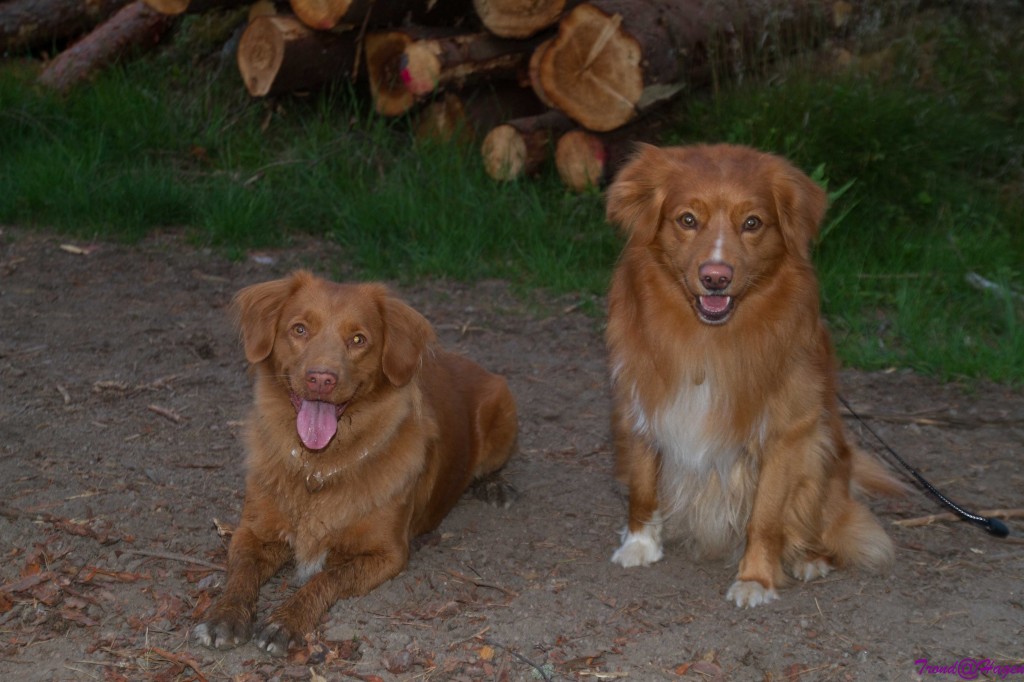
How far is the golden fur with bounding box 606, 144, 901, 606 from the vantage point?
13.8ft

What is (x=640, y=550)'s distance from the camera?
15.4 ft

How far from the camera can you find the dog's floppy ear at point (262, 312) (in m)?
4.39

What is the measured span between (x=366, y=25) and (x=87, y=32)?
2995 millimetres

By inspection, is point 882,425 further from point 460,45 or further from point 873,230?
point 460,45

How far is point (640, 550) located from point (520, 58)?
477 cm

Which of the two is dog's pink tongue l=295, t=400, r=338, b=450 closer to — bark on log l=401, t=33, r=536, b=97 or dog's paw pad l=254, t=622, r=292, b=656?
dog's paw pad l=254, t=622, r=292, b=656

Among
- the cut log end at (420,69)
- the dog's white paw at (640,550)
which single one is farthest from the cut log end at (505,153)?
the dog's white paw at (640,550)

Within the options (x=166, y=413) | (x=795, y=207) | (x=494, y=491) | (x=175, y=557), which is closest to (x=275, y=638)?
(x=175, y=557)

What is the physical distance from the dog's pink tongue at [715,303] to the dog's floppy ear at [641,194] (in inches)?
12.5

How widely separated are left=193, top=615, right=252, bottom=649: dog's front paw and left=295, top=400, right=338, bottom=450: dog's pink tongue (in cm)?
68

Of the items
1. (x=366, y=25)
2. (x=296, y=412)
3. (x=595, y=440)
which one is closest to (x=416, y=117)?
(x=366, y=25)

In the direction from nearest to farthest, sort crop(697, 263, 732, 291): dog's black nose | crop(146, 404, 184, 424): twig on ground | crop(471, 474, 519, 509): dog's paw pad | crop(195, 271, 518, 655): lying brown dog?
1. crop(697, 263, 732, 291): dog's black nose
2. crop(195, 271, 518, 655): lying brown dog
3. crop(471, 474, 519, 509): dog's paw pad
4. crop(146, 404, 184, 424): twig on ground

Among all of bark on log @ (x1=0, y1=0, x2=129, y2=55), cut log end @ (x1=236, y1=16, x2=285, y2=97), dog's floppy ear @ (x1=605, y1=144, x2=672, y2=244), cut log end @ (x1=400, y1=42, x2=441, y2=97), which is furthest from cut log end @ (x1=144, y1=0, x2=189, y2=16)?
dog's floppy ear @ (x1=605, y1=144, x2=672, y2=244)

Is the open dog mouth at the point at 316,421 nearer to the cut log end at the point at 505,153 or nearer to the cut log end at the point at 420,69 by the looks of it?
the cut log end at the point at 505,153
